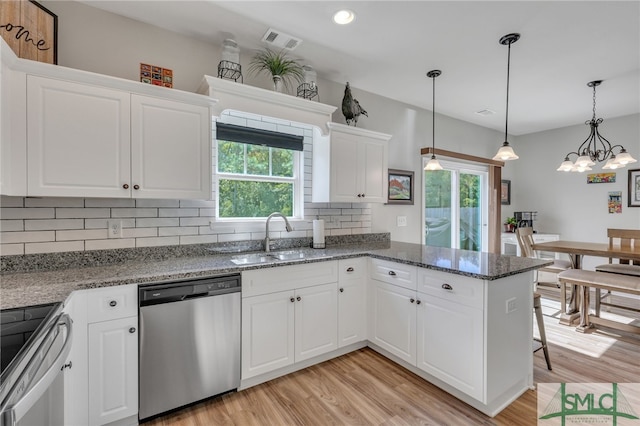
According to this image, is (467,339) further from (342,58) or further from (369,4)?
(342,58)

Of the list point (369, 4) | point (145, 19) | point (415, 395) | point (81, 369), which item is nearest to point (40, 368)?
point (81, 369)

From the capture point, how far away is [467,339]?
1.92 meters

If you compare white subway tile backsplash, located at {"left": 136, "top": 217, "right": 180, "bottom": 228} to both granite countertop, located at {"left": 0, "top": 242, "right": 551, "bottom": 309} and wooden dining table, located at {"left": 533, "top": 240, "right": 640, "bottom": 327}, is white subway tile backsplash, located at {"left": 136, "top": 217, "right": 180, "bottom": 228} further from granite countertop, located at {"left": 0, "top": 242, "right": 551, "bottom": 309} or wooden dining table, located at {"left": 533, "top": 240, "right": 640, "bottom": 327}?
wooden dining table, located at {"left": 533, "top": 240, "right": 640, "bottom": 327}

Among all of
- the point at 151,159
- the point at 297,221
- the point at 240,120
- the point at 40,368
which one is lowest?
the point at 40,368

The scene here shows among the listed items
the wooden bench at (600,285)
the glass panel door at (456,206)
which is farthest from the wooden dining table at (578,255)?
the glass panel door at (456,206)

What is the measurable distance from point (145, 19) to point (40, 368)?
7.71 ft

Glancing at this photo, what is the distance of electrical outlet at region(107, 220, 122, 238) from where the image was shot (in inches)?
83.4

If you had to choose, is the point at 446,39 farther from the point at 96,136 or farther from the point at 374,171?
the point at 96,136

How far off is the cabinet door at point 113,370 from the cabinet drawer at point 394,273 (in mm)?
1791

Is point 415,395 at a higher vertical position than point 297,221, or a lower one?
lower

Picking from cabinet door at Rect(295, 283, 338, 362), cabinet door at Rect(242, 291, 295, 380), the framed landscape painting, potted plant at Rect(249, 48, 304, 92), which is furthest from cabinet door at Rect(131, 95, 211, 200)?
the framed landscape painting

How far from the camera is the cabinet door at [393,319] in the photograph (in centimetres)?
230

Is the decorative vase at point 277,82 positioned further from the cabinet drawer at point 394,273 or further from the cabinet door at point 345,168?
the cabinet drawer at point 394,273

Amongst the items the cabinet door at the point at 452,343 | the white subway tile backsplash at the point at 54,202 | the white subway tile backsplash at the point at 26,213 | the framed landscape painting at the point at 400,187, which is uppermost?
the framed landscape painting at the point at 400,187
